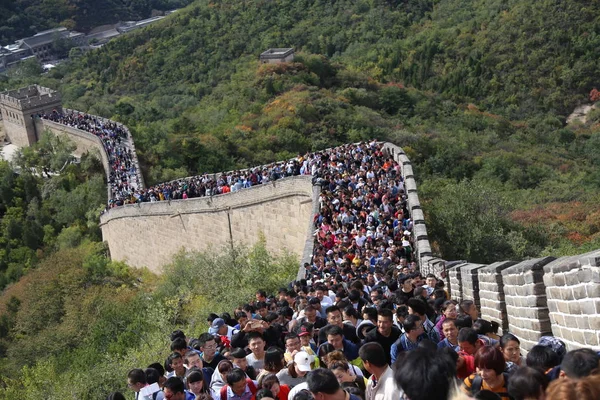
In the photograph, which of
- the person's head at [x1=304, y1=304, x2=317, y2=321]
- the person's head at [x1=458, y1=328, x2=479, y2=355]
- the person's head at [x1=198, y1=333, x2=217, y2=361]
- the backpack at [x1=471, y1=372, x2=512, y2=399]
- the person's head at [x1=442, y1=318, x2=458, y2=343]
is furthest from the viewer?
the person's head at [x1=304, y1=304, x2=317, y2=321]

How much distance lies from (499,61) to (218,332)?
58.3 meters

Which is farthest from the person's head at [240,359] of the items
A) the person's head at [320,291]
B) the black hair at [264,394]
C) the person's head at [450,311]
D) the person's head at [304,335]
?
the person's head at [320,291]

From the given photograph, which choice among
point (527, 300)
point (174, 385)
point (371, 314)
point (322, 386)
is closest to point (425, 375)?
point (322, 386)

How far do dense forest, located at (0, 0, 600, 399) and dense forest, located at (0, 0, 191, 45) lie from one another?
47.1m

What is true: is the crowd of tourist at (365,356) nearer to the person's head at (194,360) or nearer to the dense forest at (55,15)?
the person's head at (194,360)

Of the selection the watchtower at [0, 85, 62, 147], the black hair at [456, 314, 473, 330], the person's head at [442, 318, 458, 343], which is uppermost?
the black hair at [456, 314, 473, 330]

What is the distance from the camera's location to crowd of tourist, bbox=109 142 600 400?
4.85 m

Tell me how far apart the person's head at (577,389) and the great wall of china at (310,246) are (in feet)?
7.72

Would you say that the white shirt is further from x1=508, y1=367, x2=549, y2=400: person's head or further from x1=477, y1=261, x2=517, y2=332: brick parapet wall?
x1=477, y1=261, x2=517, y2=332: brick parapet wall

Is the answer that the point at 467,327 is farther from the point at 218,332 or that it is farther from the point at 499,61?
the point at 499,61

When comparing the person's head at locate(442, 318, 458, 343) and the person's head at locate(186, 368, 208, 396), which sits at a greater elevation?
the person's head at locate(442, 318, 458, 343)

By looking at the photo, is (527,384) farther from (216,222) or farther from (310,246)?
(216,222)

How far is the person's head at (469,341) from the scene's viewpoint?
7.04 m

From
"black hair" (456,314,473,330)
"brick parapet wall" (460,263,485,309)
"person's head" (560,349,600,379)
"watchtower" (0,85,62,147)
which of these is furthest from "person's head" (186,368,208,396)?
"watchtower" (0,85,62,147)
